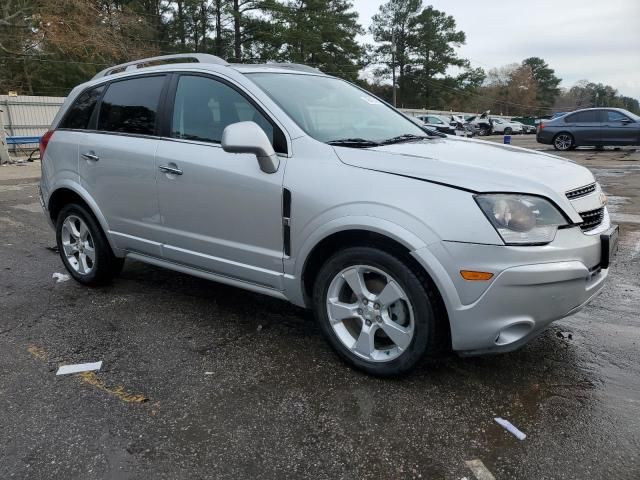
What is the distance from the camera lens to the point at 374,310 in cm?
293

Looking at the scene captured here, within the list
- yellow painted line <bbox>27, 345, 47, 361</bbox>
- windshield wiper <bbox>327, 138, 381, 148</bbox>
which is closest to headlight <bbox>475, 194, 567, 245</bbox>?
windshield wiper <bbox>327, 138, 381, 148</bbox>

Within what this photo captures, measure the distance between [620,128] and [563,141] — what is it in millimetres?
1781

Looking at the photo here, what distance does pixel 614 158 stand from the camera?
52.1 feet

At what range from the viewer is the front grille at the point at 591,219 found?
2.78 m

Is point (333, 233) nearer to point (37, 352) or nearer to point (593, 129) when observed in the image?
point (37, 352)

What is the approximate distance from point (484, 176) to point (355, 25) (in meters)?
53.7

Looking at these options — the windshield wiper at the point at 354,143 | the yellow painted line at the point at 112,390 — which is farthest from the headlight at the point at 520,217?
the yellow painted line at the point at 112,390

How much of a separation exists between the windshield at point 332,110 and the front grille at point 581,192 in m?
1.17

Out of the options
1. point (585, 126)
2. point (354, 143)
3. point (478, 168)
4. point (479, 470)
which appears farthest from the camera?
point (585, 126)

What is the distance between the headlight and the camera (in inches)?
99.7

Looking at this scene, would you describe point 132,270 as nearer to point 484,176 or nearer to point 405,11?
point 484,176

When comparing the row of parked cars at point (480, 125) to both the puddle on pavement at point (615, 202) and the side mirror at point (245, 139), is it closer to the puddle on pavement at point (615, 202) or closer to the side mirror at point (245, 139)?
the puddle on pavement at point (615, 202)

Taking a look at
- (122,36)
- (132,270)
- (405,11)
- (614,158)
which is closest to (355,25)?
(405,11)

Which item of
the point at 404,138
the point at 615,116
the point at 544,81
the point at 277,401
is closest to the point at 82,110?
the point at 404,138
